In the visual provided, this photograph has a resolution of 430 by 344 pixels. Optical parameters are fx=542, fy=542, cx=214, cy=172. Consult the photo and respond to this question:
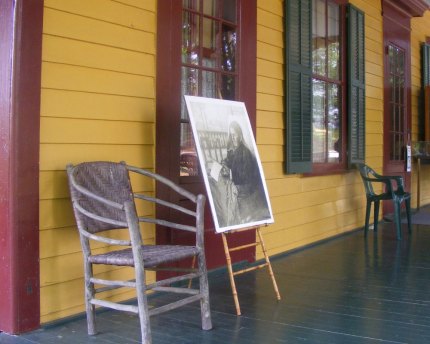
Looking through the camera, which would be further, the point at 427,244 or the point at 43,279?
the point at 427,244

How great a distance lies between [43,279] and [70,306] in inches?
9.9

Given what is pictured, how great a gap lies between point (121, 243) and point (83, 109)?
0.86 m

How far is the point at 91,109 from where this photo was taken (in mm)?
3020

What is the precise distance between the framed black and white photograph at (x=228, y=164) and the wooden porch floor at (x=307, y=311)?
533 mm

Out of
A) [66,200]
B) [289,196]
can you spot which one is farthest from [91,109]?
[289,196]

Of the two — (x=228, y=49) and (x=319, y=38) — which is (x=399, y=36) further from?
(x=228, y=49)

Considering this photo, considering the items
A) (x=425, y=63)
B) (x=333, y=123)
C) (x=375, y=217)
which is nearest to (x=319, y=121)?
(x=333, y=123)

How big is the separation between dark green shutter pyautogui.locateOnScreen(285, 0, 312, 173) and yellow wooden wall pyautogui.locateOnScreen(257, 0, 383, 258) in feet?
0.21

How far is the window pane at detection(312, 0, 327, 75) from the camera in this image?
17.6ft

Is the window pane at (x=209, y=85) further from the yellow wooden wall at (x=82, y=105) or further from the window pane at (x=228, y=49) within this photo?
the yellow wooden wall at (x=82, y=105)

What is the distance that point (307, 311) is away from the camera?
314 centimetres

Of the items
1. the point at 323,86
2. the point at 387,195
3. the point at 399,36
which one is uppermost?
the point at 399,36

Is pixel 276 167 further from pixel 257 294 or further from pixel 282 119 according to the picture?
pixel 257 294

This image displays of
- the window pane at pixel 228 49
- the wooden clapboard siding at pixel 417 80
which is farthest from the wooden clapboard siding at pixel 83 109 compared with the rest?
the wooden clapboard siding at pixel 417 80
